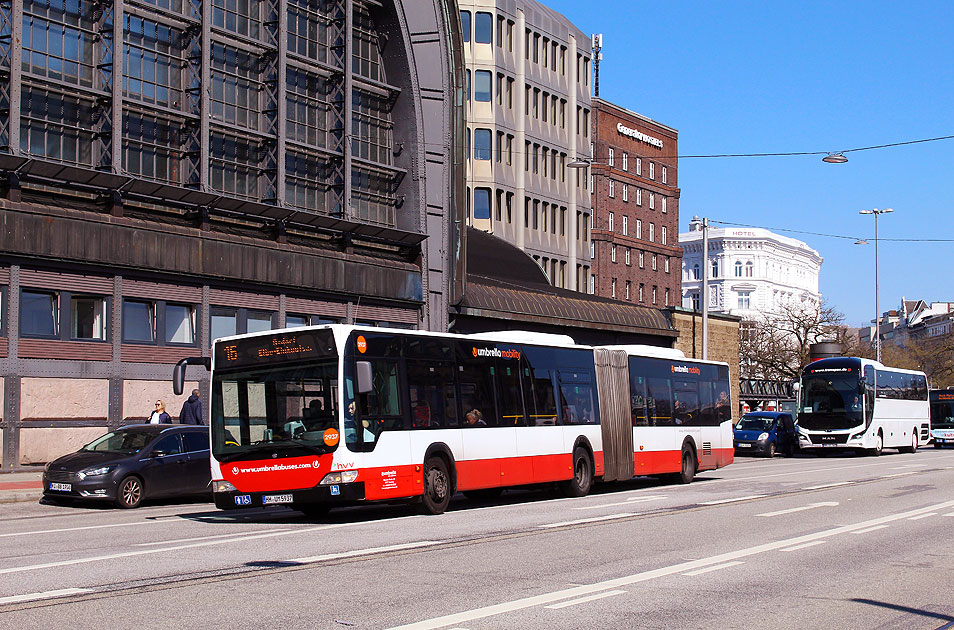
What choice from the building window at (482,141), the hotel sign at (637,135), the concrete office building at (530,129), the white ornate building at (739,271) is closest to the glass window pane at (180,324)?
the concrete office building at (530,129)

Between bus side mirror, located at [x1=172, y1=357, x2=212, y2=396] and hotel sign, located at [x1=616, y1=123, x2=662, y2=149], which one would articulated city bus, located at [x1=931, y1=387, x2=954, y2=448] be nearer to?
hotel sign, located at [x1=616, y1=123, x2=662, y2=149]

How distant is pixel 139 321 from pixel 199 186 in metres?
4.47

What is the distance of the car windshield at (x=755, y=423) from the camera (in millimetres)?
47812

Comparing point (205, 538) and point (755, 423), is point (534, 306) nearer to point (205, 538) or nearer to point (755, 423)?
point (755, 423)

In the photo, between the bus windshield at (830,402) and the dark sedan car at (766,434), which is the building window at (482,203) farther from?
the bus windshield at (830,402)

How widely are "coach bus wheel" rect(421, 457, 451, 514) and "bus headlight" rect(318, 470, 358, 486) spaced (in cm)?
184

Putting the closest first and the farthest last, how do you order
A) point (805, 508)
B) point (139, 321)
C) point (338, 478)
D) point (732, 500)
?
point (338, 478), point (805, 508), point (732, 500), point (139, 321)

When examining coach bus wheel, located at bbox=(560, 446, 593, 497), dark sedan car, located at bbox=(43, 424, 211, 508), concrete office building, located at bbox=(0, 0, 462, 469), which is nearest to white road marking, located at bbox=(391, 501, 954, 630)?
coach bus wheel, located at bbox=(560, 446, 593, 497)

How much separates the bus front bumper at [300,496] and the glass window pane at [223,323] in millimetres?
16830

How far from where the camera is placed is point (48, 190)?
29938 mm

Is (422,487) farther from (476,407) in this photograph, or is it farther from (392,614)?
(392,614)

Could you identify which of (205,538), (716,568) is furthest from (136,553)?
(716,568)

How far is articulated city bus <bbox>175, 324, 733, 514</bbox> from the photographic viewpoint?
17469mm

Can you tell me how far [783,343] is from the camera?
93.2 meters
